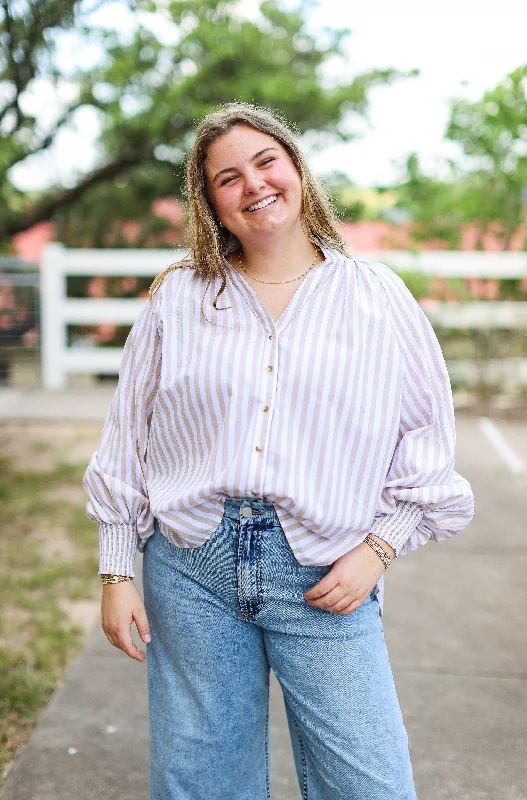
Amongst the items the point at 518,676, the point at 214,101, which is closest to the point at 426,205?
the point at 214,101

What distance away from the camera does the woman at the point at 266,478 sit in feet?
5.65

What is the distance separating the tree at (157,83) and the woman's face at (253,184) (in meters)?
4.43

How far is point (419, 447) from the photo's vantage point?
1.80 metres

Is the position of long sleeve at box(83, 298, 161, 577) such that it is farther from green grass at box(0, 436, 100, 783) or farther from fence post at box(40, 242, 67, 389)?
fence post at box(40, 242, 67, 389)

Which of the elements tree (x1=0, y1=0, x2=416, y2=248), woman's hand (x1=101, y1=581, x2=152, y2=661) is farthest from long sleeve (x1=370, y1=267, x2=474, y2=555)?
tree (x1=0, y1=0, x2=416, y2=248)

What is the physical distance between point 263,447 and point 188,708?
574 mm

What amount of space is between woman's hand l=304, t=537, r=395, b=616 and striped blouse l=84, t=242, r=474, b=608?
0.02 meters

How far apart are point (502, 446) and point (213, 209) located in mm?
5850

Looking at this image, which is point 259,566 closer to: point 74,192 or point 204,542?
point 204,542

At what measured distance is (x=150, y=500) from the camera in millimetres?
1878

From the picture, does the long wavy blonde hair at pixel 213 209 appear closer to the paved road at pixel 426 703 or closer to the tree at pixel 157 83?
the paved road at pixel 426 703

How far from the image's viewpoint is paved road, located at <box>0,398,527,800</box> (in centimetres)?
274

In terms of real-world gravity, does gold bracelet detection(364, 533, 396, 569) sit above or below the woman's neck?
below

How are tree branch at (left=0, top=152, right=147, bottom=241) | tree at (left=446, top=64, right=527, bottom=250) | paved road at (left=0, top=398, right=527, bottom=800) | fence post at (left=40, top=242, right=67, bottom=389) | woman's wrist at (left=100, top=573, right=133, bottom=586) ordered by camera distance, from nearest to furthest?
woman's wrist at (left=100, top=573, right=133, bottom=586)
paved road at (left=0, top=398, right=527, bottom=800)
tree at (left=446, top=64, right=527, bottom=250)
fence post at (left=40, top=242, right=67, bottom=389)
tree branch at (left=0, top=152, right=147, bottom=241)
